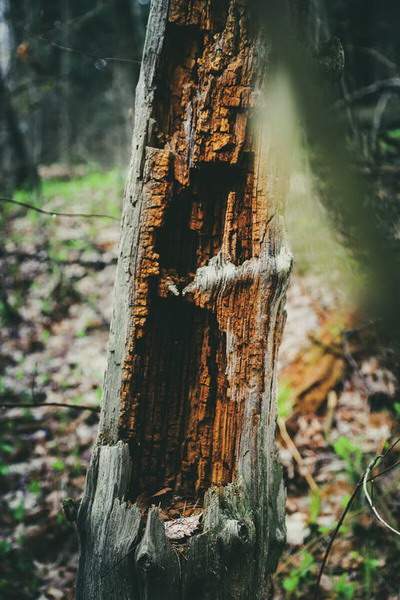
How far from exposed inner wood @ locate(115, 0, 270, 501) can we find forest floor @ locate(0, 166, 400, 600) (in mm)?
989

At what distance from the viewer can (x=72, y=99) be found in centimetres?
1788

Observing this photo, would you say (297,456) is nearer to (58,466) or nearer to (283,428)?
(283,428)

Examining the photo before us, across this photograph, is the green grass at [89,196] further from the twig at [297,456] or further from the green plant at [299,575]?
the green plant at [299,575]

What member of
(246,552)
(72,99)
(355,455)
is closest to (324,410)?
(355,455)

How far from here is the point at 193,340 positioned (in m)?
1.53

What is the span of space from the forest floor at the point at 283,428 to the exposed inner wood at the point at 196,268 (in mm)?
989

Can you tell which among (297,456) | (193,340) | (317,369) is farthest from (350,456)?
(193,340)

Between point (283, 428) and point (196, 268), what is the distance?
7.00ft

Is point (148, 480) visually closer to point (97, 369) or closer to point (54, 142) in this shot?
point (97, 369)

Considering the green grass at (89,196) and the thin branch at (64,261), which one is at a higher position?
the green grass at (89,196)

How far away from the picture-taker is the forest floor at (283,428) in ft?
8.54

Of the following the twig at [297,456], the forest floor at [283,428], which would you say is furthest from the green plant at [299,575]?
the twig at [297,456]

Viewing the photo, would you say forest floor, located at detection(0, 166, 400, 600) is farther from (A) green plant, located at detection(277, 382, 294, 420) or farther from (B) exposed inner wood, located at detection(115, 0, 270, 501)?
(B) exposed inner wood, located at detection(115, 0, 270, 501)

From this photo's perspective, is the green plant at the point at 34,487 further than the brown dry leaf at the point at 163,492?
Yes
